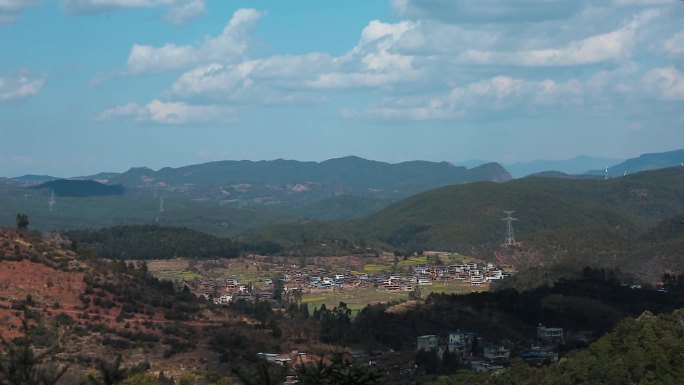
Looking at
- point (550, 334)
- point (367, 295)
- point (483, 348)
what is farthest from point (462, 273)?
point (483, 348)

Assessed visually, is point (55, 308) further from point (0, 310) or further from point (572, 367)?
point (572, 367)

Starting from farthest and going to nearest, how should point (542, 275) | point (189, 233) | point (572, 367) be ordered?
point (189, 233) < point (542, 275) < point (572, 367)

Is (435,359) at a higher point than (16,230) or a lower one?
lower

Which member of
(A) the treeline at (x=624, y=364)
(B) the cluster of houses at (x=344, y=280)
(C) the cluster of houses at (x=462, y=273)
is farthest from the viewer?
(C) the cluster of houses at (x=462, y=273)

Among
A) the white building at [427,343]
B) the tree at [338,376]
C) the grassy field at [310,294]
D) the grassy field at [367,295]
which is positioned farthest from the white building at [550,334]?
the tree at [338,376]

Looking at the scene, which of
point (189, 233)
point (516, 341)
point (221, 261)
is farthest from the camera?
point (189, 233)

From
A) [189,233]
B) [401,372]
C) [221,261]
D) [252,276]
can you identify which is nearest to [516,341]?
[401,372]

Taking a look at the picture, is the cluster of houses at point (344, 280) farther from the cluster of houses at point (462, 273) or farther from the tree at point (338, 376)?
the tree at point (338, 376)
